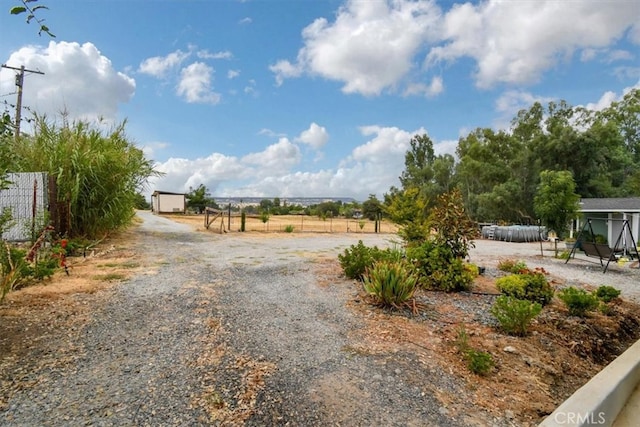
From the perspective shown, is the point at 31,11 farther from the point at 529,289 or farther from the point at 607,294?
the point at 607,294

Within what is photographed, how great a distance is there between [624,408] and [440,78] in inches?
468

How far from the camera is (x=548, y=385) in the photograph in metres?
2.91

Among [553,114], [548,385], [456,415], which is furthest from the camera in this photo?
[553,114]

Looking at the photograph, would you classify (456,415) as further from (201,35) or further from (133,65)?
(133,65)

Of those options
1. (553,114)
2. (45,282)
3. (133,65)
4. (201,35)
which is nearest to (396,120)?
(201,35)

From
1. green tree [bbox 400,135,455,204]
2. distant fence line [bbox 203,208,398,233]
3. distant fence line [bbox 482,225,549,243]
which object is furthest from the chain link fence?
green tree [bbox 400,135,455,204]

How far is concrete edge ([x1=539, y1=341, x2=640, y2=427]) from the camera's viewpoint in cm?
210

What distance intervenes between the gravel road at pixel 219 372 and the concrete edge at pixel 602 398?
0.38 m

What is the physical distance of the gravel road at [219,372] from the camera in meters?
2.17

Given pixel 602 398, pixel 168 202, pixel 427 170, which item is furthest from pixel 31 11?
pixel 168 202

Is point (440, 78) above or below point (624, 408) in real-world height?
above

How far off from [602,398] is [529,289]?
2933 millimetres

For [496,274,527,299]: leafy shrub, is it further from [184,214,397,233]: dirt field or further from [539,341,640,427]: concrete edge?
[184,214,397,233]: dirt field

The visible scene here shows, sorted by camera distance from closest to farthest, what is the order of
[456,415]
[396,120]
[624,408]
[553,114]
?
[456,415] → [624,408] → [396,120] → [553,114]
